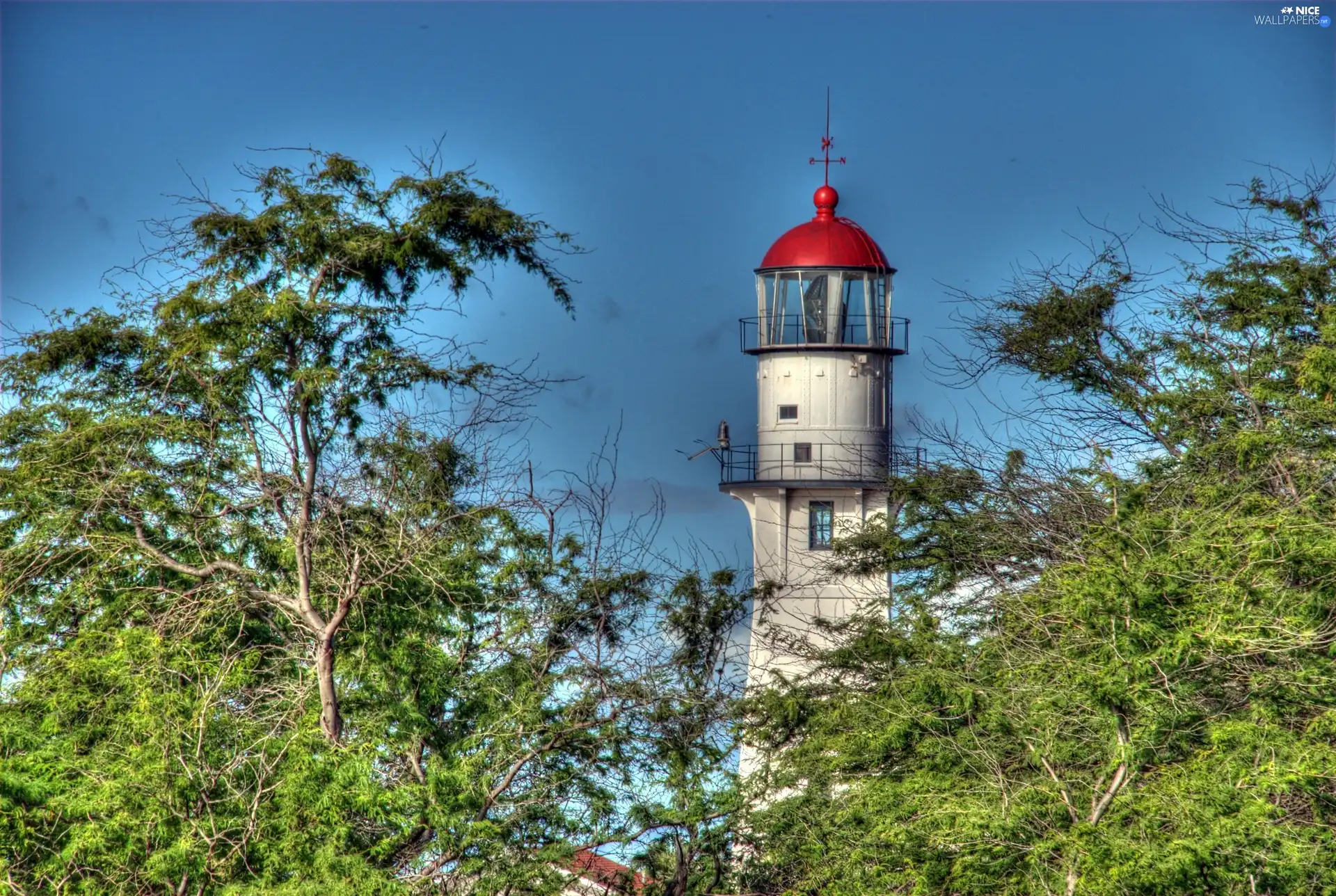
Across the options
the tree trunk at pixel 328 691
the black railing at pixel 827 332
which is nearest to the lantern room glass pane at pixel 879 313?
the black railing at pixel 827 332

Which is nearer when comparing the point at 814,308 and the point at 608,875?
the point at 608,875

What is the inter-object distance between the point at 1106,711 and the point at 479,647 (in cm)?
571

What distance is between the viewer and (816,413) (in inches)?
1055

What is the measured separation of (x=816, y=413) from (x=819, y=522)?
5.50ft

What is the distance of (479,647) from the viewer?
1488cm

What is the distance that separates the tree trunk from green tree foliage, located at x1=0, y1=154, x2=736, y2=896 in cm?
2

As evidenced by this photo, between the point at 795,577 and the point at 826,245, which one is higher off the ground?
the point at 826,245

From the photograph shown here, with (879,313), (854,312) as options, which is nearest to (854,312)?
(854,312)

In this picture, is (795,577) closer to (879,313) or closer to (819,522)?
(819,522)

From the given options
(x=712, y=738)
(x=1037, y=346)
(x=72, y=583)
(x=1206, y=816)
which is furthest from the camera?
(x=1037, y=346)

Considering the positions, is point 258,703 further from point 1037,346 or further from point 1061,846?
point 1037,346

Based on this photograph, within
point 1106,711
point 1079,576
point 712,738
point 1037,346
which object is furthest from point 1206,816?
point 1037,346

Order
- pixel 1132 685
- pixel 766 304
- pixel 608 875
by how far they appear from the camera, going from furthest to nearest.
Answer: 1. pixel 766 304
2. pixel 608 875
3. pixel 1132 685

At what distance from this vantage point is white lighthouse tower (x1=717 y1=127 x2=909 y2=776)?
26609 millimetres
